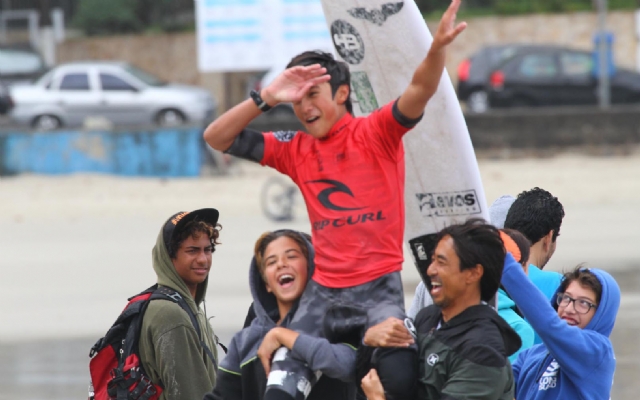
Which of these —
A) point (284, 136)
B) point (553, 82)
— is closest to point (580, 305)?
point (284, 136)

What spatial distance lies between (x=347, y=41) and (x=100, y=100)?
2155cm

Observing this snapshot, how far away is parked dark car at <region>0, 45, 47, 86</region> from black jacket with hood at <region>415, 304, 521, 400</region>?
85.4ft

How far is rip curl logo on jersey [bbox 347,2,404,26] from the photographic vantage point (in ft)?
13.6

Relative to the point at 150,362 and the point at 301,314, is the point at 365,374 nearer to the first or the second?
the point at 301,314

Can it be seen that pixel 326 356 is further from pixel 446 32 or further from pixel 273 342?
pixel 446 32

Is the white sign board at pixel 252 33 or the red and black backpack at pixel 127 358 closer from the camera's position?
the red and black backpack at pixel 127 358

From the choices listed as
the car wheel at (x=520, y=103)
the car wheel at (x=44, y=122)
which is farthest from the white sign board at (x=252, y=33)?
the car wheel at (x=520, y=103)

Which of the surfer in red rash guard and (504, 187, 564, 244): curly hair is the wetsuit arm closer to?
the surfer in red rash guard

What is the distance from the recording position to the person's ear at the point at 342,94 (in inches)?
139

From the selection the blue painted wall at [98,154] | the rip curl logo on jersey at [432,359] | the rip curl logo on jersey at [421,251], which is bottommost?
the rip curl logo on jersey at [432,359]

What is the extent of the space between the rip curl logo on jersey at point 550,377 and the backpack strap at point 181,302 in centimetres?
122

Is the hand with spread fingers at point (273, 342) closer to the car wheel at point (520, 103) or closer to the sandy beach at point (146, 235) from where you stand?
the sandy beach at point (146, 235)

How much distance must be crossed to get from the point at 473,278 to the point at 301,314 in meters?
0.57

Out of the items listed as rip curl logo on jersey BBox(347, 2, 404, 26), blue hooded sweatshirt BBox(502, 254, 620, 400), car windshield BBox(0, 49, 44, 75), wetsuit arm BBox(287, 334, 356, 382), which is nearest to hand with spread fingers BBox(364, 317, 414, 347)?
wetsuit arm BBox(287, 334, 356, 382)
